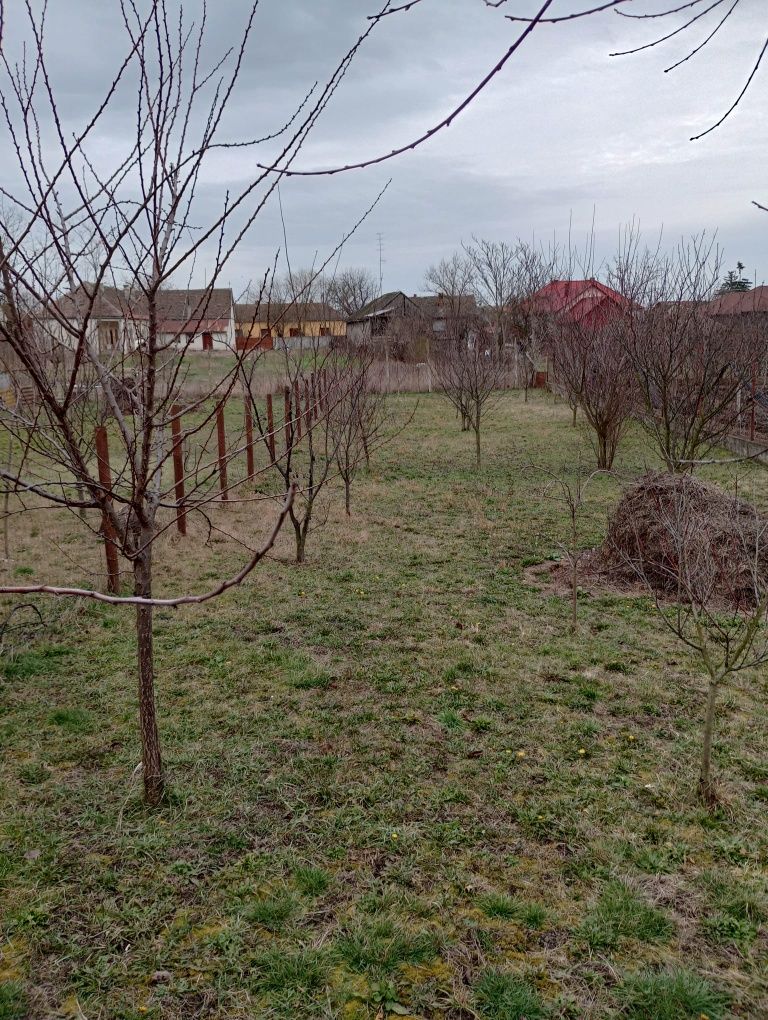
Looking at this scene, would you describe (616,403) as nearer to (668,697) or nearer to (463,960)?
(668,697)

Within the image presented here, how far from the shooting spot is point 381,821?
10.9ft

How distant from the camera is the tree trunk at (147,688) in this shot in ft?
9.98

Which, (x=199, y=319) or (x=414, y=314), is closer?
(x=199, y=319)

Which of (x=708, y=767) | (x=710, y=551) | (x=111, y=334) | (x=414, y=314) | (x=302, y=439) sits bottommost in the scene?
(x=708, y=767)

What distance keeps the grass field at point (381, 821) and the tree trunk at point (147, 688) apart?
138 mm

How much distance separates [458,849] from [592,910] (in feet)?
2.02

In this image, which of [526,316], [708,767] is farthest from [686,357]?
[526,316]

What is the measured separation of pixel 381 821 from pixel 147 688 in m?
1.24

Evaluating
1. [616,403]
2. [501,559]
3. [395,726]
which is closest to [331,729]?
[395,726]

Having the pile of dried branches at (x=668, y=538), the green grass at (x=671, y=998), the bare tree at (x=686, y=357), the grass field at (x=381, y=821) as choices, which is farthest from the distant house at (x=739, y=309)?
the green grass at (x=671, y=998)

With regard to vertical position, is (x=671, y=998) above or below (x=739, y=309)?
below

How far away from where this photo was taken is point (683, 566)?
377 cm

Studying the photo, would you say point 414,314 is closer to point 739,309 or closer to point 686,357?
point 739,309

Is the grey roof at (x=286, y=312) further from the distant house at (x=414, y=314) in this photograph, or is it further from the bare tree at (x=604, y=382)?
the distant house at (x=414, y=314)
